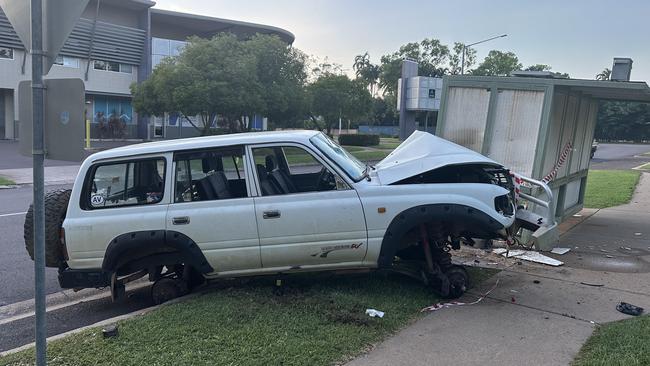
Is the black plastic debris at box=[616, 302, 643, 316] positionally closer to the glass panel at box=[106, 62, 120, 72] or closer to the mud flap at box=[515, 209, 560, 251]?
the mud flap at box=[515, 209, 560, 251]

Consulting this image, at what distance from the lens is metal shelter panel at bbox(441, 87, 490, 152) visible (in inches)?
346

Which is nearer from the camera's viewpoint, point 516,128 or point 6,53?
point 516,128

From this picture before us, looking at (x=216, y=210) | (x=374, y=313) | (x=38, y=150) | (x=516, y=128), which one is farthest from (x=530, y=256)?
(x=38, y=150)

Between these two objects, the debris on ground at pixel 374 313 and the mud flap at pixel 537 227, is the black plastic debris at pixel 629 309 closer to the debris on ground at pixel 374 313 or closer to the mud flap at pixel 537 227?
the mud flap at pixel 537 227

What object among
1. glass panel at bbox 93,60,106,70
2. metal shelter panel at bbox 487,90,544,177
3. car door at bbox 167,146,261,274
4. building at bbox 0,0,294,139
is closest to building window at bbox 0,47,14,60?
building at bbox 0,0,294,139

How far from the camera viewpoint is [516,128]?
8461 millimetres

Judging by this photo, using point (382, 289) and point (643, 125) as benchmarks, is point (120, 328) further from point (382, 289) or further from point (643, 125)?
point (643, 125)

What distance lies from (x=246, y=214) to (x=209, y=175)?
65 cm

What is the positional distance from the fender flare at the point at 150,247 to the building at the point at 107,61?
1351 inches

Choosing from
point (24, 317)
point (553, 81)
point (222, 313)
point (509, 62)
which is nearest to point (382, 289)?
point (222, 313)

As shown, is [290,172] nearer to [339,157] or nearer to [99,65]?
[339,157]

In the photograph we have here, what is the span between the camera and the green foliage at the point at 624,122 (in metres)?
73.6

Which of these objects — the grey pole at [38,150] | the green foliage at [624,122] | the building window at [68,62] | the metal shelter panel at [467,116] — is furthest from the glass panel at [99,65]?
the green foliage at [624,122]

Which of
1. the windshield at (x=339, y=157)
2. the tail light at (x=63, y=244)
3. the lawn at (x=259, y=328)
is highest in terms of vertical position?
the windshield at (x=339, y=157)
